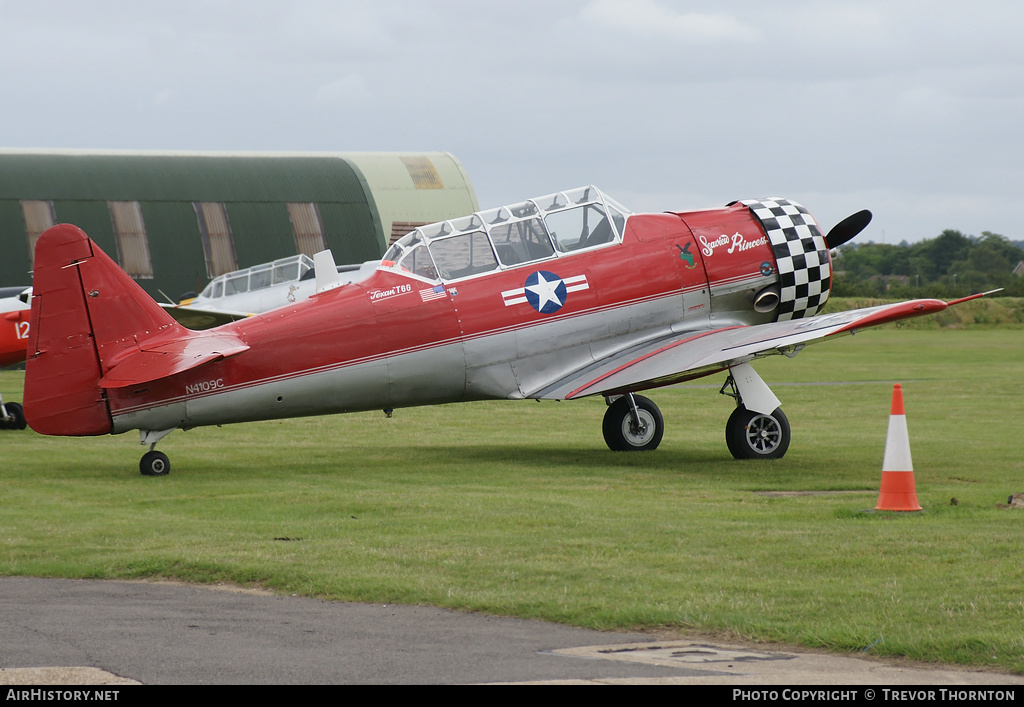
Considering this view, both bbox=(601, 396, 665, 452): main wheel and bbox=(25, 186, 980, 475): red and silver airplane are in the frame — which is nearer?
bbox=(25, 186, 980, 475): red and silver airplane

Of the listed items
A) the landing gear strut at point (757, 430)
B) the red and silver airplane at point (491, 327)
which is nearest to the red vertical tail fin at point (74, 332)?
the red and silver airplane at point (491, 327)

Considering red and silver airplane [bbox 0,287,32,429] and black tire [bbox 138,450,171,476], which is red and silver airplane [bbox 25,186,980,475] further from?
red and silver airplane [bbox 0,287,32,429]

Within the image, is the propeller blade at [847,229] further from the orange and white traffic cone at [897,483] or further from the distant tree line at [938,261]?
the distant tree line at [938,261]

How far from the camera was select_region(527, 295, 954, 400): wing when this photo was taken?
471 inches

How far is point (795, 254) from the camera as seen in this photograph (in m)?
14.1

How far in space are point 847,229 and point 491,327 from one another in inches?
189

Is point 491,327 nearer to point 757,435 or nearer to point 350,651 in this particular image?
point 757,435

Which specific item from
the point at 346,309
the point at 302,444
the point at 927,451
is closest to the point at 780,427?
the point at 927,451

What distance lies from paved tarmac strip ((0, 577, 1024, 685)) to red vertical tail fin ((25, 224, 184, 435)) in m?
5.27

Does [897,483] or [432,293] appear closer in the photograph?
[897,483]

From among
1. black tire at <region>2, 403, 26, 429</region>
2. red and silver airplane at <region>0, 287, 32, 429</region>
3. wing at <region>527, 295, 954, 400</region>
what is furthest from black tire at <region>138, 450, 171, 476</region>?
black tire at <region>2, 403, 26, 429</region>

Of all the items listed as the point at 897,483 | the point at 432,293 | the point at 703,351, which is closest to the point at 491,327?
the point at 432,293
